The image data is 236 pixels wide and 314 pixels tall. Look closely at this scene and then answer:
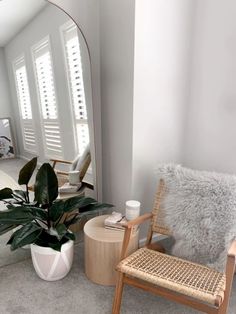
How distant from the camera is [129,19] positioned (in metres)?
1.74

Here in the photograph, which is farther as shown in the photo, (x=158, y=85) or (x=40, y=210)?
(x=158, y=85)

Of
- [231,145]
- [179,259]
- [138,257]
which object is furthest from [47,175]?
[231,145]

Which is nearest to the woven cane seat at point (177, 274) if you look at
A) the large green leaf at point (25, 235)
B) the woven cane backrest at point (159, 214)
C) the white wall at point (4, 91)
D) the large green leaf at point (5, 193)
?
the woven cane backrest at point (159, 214)

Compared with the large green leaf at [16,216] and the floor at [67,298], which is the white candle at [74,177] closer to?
the floor at [67,298]

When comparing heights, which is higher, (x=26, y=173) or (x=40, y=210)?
(x=26, y=173)

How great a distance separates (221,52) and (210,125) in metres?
0.54

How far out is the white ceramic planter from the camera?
1.66m

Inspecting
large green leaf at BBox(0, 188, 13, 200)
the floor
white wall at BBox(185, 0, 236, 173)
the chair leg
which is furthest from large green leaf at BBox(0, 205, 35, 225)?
white wall at BBox(185, 0, 236, 173)

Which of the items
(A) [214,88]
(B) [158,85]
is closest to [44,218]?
(B) [158,85]

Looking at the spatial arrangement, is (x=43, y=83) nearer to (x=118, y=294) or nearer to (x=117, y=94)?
(x=117, y=94)

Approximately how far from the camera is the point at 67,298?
159 centimetres

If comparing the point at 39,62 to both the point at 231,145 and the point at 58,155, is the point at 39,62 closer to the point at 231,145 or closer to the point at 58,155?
the point at 58,155

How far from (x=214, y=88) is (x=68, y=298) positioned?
178cm

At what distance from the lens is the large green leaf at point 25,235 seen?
4.74 ft
